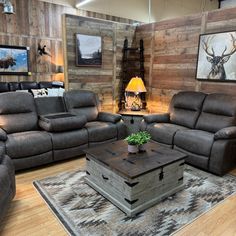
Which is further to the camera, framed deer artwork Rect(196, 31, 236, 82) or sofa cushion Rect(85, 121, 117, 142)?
sofa cushion Rect(85, 121, 117, 142)

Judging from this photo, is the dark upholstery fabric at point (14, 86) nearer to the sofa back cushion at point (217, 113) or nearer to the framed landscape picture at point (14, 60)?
the framed landscape picture at point (14, 60)

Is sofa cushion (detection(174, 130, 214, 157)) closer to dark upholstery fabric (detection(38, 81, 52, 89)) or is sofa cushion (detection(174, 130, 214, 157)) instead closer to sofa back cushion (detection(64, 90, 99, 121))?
sofa back cushion (detection(64, 90, 99, 121))

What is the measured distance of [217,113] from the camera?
3.34 m

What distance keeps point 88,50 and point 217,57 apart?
7.54 ft

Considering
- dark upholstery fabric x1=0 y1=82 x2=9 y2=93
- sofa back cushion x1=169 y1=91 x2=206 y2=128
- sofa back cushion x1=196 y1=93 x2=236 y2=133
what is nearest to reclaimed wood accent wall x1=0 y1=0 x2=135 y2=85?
dark upholstery fabric x1=0 y1=82 x2=9 y2=93

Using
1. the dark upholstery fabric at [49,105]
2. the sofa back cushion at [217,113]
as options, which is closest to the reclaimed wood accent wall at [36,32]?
the dark upholstery fabric at [49,105]

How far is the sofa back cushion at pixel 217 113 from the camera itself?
3.17m

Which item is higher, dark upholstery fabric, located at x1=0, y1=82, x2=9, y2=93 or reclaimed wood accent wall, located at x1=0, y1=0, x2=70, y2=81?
reclaimed wood accent wall, located at x1=0, y1=0, x2=70, y2=81

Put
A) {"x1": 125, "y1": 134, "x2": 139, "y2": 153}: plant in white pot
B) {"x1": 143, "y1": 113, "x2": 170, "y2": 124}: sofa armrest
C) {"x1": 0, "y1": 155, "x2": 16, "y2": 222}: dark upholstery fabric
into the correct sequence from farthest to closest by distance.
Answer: {"x1": 143, "y1": 113, "x2": 170, "y2": 124}: sofa armrest
{"x1": 125, "y1": 134, "x2": 139, "y2": 153}: plant in white pot
{"x1": 0, "y1": 155, "x2": 16, "y2": 222}: dark upholstery fabric

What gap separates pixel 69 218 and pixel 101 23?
3610 mm

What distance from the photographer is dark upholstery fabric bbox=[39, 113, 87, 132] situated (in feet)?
10.3

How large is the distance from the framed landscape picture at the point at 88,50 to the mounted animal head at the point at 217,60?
77.2 inches

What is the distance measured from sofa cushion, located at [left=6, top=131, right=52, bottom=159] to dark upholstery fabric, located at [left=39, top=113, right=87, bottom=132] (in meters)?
0.14

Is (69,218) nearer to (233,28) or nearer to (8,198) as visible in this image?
(8,198)
